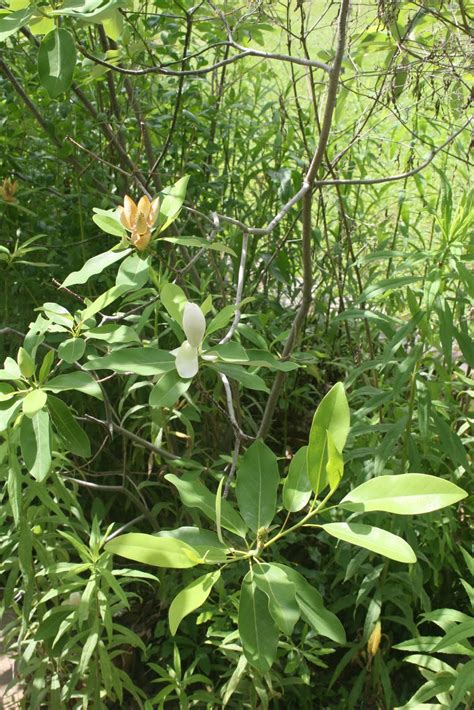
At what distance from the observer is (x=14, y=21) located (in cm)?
114

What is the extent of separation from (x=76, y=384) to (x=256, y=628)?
0.45 m

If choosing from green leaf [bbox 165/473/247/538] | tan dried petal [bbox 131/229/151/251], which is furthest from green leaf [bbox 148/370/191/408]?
tan dried petal [bbox 131/229/151/251]

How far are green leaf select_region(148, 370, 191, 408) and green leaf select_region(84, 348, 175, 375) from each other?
13 millimetres

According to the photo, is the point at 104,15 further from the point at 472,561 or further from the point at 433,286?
the point at 472,561

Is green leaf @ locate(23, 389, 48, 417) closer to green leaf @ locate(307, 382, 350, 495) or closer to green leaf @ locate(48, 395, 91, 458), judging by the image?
green leaf @ locate(48, 395, 91, 458)

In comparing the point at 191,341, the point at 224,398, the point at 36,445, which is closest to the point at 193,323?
the point at 191,341

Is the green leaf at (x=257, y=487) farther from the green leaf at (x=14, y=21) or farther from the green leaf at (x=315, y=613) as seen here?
the green leaf at (x=14, y=21)

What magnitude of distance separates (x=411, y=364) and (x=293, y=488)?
67cm

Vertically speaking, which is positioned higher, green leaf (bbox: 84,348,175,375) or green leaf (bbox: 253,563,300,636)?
green leaf (bbox: 84,348,175,375)

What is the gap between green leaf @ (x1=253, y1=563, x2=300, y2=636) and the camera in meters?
0.91

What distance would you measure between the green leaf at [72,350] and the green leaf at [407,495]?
18.9 inches

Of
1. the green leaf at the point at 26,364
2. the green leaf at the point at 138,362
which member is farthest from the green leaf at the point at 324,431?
the green leaf at the point at 26,364

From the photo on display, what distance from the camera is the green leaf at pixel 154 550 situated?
2.81 ft

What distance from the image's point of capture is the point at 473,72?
5.53 ft
